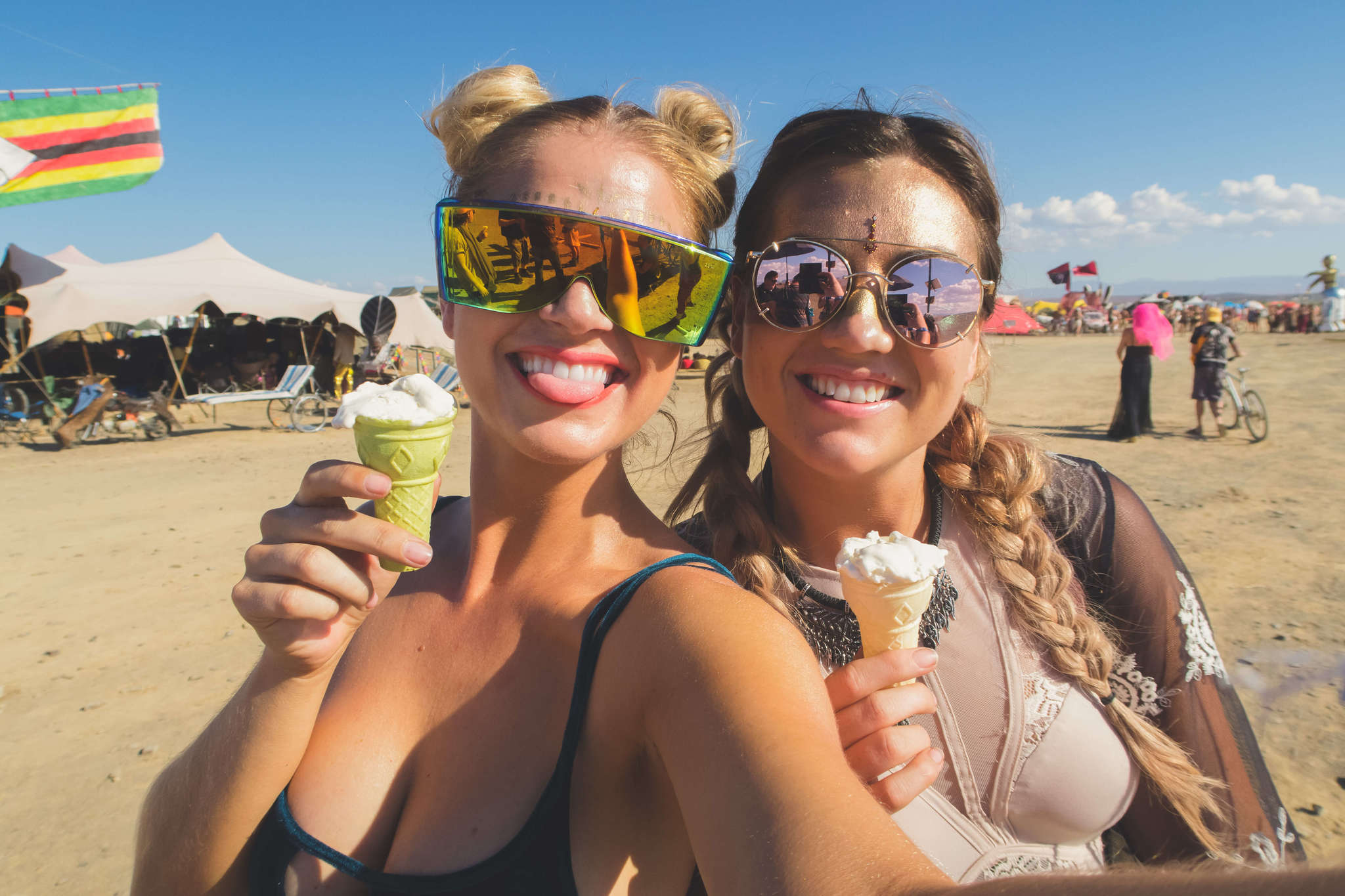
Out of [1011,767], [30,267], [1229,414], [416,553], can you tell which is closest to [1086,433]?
[1229,414]

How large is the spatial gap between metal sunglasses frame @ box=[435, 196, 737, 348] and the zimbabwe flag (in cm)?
1731

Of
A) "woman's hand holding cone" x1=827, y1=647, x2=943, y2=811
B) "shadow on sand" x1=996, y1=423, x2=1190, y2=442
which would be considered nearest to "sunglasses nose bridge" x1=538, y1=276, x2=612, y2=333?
"woman's hand holding cone" x1=827, y1=647, x2=943, y2=811

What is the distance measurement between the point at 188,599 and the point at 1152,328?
13.8m

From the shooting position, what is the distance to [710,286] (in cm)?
193

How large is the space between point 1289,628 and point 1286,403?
15431 mm

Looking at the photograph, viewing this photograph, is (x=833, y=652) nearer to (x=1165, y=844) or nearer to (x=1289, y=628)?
(x=1165, y=844)

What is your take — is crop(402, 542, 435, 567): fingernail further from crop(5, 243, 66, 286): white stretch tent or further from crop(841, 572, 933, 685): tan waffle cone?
crop(5, 243, 66, 286): white stretch tent

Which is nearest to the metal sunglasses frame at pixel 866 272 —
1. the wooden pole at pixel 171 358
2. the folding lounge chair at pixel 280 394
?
the folding lounge chair at pixel 280 394

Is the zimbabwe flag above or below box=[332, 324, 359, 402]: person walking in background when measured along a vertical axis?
above

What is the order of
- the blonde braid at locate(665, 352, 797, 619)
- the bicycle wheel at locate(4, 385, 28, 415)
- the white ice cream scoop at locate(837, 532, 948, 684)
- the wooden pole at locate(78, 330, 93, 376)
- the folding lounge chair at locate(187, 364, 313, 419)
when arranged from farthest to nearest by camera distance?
the wooden pole at locate(78, 330, 93, 376)
the folding lounge chair at locate(187, 364, 313, 419)
the bicycle wheel at locate(4, 385, 28, 415)
the blonde braid at locate(665, 352, 797, 619)
the white ice cream scoop at locate(837, 532, 948, 684)

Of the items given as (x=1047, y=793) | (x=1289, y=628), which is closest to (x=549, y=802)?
(x=1047, y=793)

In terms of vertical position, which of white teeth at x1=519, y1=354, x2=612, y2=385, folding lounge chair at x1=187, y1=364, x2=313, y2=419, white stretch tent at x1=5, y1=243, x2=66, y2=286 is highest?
white stretch tent at x1=5, y1=243, x2=66, y2=286

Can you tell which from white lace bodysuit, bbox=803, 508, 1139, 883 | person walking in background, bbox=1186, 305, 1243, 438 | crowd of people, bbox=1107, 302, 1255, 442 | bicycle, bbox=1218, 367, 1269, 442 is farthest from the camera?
bicycle, bbox=1218, 367, 1269, 442

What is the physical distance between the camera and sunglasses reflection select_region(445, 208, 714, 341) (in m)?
1.77
